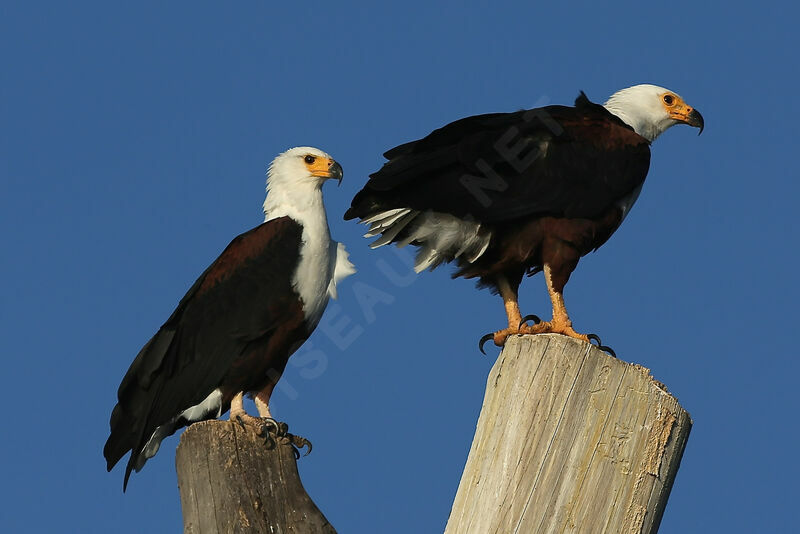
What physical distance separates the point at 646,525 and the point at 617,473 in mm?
214

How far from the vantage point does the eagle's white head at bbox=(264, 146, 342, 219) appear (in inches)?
265

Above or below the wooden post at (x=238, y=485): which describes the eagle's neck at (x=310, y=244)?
above

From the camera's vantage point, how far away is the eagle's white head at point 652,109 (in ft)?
23.3

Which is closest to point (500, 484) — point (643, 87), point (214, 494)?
point (214, 494)

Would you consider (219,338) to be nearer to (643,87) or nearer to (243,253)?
(243,253)

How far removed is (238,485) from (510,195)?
96.7 inches

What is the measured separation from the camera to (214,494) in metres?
4.41

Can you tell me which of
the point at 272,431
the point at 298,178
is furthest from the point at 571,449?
the point at 298,178

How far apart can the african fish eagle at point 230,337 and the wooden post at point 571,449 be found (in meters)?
2.43

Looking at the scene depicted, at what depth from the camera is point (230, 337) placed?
615 cm

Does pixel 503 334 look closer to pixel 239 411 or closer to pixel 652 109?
pixel 239 411

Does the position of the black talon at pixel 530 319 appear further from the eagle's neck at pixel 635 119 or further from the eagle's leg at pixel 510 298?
the eagle's neck at pixel 635 119

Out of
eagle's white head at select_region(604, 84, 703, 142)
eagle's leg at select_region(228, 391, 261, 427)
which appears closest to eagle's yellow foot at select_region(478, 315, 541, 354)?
eagle's leg at select_region(228, 391, 261, 427)

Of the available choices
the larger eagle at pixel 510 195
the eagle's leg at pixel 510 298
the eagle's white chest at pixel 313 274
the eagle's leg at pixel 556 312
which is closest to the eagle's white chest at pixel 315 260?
the eagle's white chest at pixel 313 274
